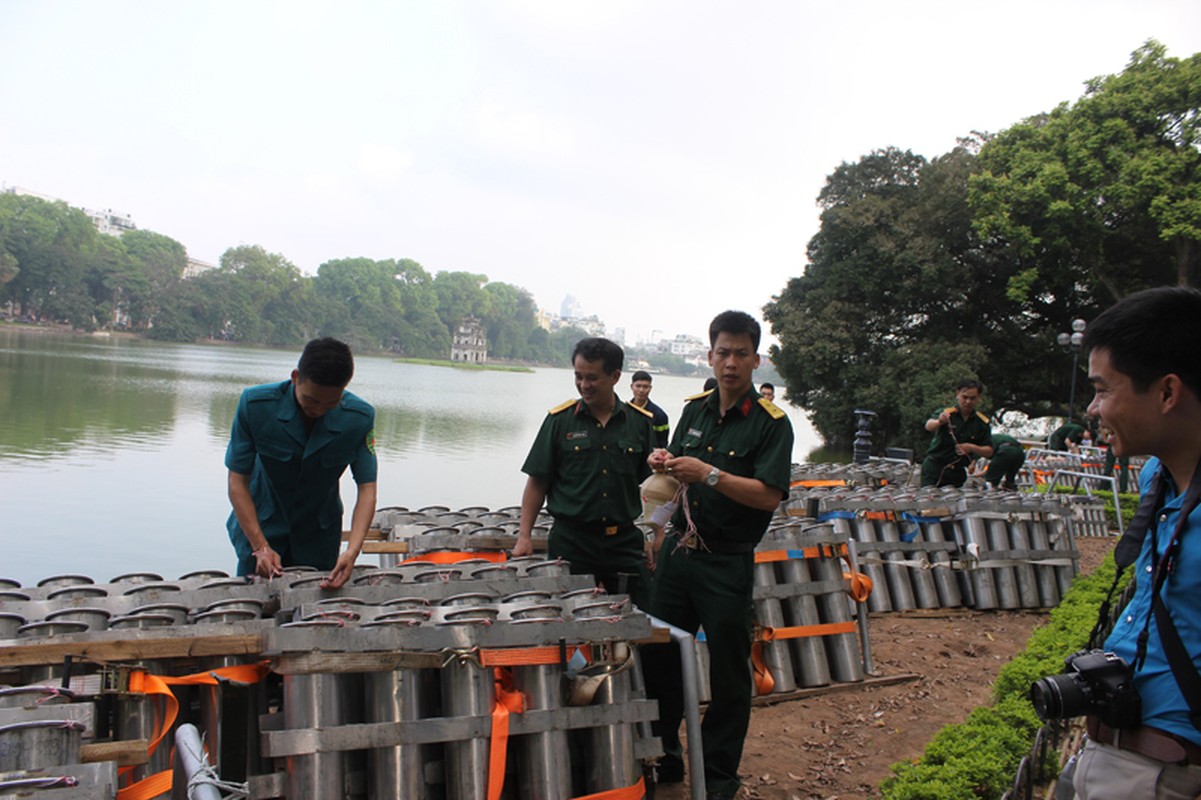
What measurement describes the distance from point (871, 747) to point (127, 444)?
58.2 feet

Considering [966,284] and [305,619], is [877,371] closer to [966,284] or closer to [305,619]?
[966,284]

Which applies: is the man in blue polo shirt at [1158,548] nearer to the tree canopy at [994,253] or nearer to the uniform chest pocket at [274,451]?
the uniform chest pocket at [274,451]

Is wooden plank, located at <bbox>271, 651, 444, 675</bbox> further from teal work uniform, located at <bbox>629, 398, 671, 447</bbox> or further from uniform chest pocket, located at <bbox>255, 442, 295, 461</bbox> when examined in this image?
teal work uniform, located at <bbox>629, 398, 671, 447</bbox>

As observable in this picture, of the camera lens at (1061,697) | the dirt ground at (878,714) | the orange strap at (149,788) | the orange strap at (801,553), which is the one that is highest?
the camera lens at (1061,697)

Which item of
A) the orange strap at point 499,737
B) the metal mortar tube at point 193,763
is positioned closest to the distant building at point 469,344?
the orange strap at point 499,737

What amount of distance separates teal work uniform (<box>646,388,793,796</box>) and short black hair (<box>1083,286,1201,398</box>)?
2029 millimetres

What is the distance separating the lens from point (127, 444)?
18.7m

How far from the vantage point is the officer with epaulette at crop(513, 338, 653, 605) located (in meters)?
4.82

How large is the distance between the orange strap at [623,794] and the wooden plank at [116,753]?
1.46 meters

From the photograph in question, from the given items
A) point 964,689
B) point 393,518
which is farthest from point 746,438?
point 964,689

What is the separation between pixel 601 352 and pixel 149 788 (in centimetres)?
301

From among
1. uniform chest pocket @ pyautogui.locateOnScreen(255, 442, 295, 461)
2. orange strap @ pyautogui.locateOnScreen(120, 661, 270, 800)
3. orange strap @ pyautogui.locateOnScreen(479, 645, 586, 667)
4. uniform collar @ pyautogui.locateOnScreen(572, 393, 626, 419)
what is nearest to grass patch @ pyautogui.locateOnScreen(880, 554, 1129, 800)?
orange strap @ pyautogui.locateOnScreen(479, 645, 586, 667)

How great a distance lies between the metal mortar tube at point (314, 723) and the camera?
9.49 ft

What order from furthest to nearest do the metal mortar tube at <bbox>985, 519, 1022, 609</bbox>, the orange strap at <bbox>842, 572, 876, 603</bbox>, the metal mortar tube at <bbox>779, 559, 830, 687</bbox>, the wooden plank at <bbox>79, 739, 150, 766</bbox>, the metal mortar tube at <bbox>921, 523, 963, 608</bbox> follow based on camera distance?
the metal mortar tube at <bbox>985, 519, 1022, 609</bbox> → the metal mortar tube at <bbox>921, 523, 963, 608</bbox> → the orange strap at <bbox>842, 572, 876, 603</bbox> → the metal mortar tube at <bbox>779, 559, 830, 687</bbox> → the wooden plank at <bbox>79, 739, 150, 766</bbox>
